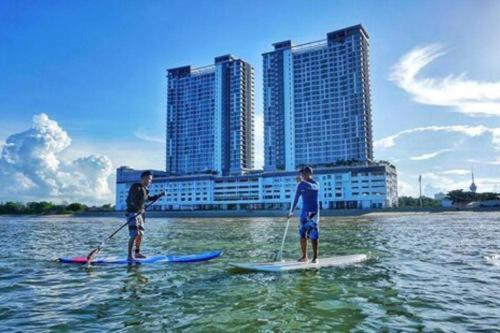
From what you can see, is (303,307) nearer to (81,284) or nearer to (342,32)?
(81,284)

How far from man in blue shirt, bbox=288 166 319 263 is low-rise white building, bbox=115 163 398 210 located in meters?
134

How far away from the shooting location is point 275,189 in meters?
171

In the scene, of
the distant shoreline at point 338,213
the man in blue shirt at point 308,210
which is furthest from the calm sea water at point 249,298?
the distant shoreline at point 338,213

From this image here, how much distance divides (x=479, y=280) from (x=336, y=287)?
4.27 m

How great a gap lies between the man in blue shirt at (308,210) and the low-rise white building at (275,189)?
438 feet

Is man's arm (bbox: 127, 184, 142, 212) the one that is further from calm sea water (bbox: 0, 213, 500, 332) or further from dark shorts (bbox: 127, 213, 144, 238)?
calm sea water (bbox: 0, 213, 500, 332)

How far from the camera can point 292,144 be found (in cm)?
17388

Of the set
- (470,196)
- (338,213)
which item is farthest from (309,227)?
(470,196)

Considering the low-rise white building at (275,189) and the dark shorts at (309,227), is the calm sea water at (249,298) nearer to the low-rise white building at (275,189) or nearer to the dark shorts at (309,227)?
the dark shorts at (309,227)

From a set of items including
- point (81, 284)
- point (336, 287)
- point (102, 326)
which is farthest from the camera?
point (81, 284)

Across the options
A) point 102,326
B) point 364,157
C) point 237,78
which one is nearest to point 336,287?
point 102,326

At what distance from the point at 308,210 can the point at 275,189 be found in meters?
158

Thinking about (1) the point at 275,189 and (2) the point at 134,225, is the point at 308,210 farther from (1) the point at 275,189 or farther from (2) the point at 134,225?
(1) the point at 275,189

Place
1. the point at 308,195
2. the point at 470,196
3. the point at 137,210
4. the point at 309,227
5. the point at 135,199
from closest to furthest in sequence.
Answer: the point at 309,227, the point at 308,195, the point at 137,210, the point at 135,199, the point at 470,196
